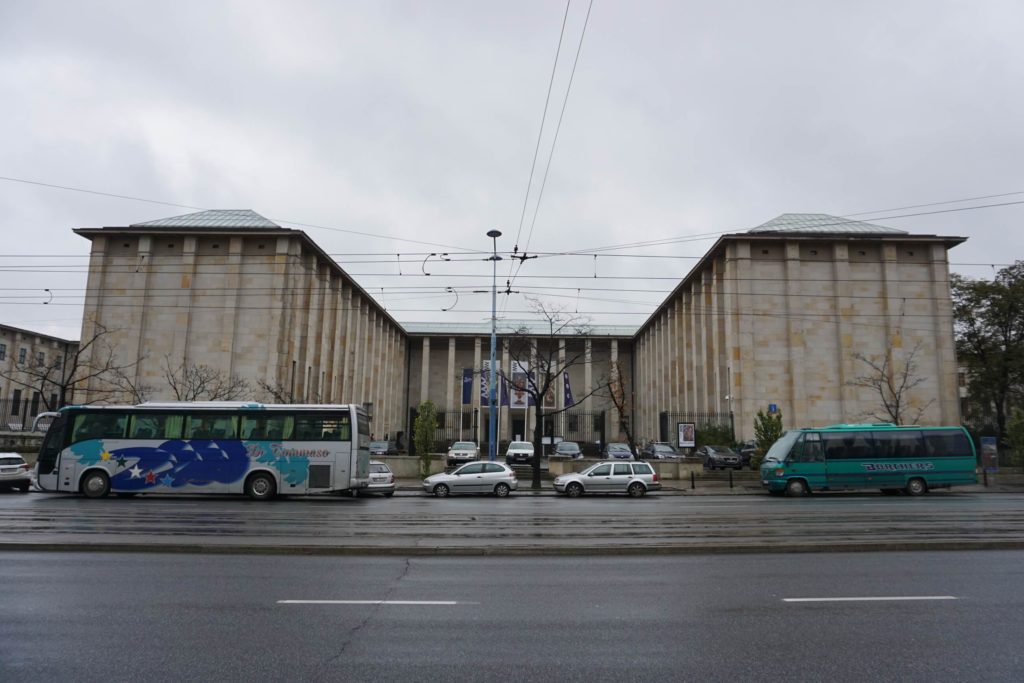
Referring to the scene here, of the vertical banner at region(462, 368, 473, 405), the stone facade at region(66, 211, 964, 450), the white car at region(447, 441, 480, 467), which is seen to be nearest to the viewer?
the white car at region(447, 441, 480, 467)

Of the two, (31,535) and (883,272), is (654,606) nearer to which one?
(31,535)

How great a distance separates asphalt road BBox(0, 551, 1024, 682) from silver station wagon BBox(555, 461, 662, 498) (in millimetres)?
15459

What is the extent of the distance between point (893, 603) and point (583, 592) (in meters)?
3.16

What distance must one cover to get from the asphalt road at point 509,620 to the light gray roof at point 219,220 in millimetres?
40923

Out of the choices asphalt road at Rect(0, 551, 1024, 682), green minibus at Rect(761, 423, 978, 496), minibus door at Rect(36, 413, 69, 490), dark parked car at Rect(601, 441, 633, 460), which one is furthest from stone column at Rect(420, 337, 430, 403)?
asphalt road at Rect(0, 551, 1024, 682)

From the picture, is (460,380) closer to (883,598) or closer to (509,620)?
(883,598)

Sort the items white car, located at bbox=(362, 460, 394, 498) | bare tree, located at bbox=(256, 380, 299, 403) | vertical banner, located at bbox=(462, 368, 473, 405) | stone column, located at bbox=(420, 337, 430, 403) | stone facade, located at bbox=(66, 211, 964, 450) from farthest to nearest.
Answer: stone column, located at bbox=(420, 337, 430, 403) < vertical banner, located at bbox=(462, 368, 473, 405) < stone facade, located at bbox=(66, 211, 964, 450) < bare tree, located at bbox=(256, 380, 299, 403) < white car, located at bbox=(362, 460, 394, 498)

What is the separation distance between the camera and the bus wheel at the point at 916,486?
81.3 ft

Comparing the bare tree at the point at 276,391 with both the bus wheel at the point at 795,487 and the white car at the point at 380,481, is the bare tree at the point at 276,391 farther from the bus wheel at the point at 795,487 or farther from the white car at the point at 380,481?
the bus wheel at the point at 795,487

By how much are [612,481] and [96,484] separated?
55.3 feet

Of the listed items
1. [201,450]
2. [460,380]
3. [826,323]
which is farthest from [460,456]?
[460,380]

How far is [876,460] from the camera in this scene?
24922 millimetres

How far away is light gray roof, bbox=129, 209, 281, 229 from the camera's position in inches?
1831

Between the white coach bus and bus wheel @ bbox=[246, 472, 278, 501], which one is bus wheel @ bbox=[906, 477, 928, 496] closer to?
the white coach bus
